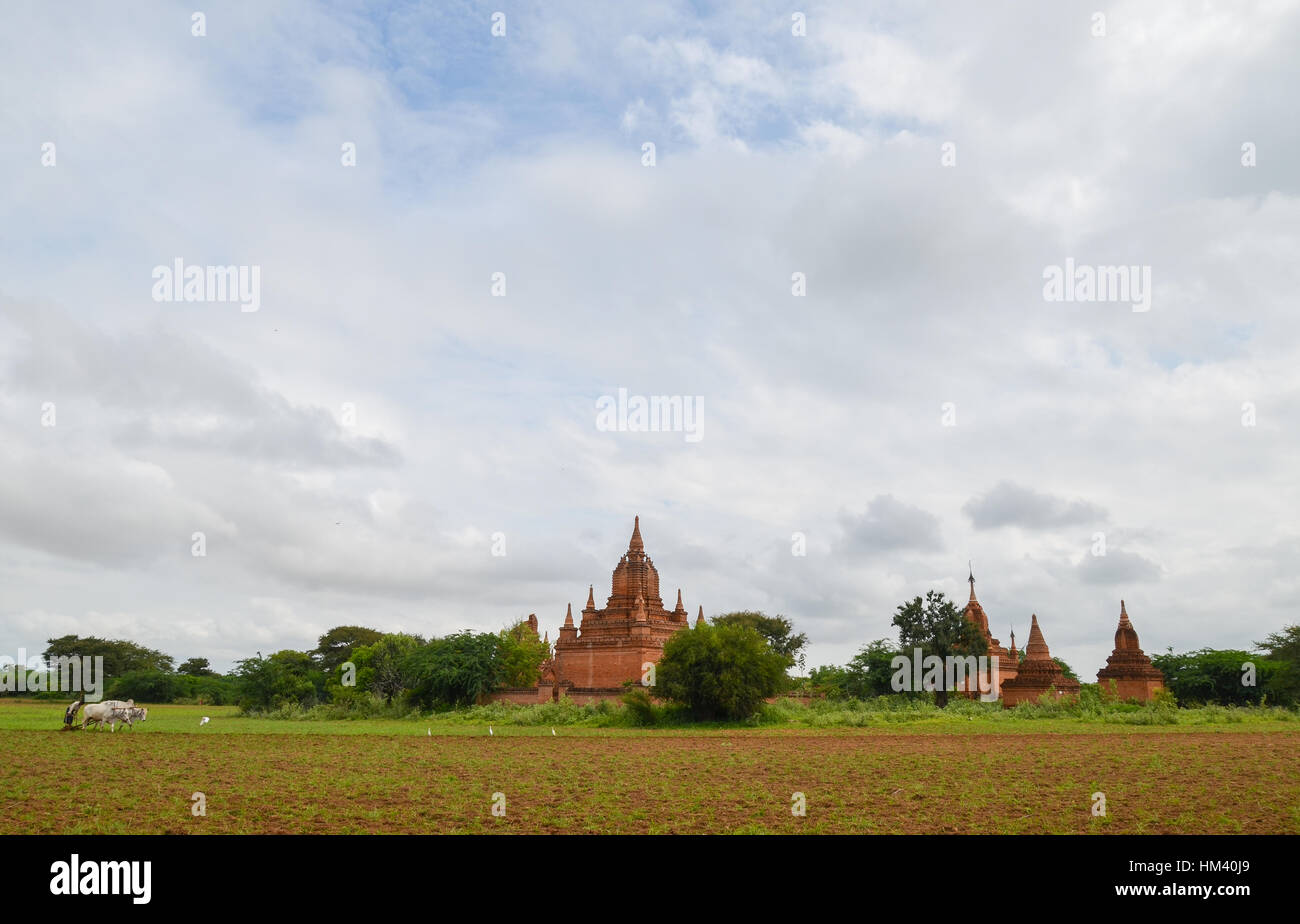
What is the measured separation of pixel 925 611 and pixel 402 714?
26682 millimetres

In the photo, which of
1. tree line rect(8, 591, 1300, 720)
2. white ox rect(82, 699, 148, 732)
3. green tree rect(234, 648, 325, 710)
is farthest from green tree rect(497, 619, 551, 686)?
white ox rect(82, 699, 148, 732)

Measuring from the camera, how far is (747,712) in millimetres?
38500

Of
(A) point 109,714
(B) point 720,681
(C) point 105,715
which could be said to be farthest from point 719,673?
(C) point 105,715

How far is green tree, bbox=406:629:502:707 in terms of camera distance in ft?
→ 149

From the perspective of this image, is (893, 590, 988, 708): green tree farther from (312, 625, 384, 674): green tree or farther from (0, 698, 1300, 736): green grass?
(312, 625, 384, 674): green tree

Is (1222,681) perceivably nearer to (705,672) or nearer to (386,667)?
(705,672)

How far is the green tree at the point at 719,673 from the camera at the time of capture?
124 feet

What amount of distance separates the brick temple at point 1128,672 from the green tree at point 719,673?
18.8 metres

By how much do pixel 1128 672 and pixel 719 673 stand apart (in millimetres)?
22707

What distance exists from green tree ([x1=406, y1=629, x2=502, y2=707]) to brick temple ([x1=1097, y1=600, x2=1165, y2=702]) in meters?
29.8

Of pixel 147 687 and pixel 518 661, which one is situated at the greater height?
pixel 518 661

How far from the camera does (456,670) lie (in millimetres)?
45188

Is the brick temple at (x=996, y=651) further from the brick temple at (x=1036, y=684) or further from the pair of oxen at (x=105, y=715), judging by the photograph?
the pair of oxen at (x=105, y=715)
